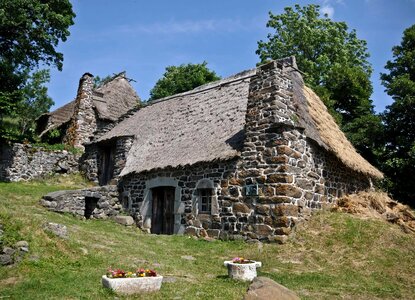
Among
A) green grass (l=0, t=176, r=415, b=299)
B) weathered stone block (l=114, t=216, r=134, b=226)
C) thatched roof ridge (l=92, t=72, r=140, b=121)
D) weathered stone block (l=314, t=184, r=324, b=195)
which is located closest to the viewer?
green grass (l=0, t=176, r=415, b=299)

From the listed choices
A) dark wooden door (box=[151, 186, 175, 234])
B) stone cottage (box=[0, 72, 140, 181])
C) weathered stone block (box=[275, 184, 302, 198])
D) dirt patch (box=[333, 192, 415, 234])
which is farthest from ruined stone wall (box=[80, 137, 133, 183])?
dirt patch (box=[333, 192, 415, 234])

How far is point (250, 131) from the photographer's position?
40.7ft

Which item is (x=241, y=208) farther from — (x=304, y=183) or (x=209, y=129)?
(x=209, y=129)

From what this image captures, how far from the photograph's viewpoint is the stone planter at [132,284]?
6.29 meters

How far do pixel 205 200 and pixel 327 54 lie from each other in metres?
Answer: 22.1

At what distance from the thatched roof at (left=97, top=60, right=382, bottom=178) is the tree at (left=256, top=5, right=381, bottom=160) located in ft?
27.9

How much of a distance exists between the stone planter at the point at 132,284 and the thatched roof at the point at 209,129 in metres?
6.45

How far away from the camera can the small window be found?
43.2 ft

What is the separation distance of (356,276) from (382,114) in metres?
15.6

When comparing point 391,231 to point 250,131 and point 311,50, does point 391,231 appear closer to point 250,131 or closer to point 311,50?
point 250,131

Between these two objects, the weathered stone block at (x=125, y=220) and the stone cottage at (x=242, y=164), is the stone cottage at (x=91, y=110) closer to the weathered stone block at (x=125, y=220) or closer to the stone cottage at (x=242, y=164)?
the stone cottage at (x=242, y=164)

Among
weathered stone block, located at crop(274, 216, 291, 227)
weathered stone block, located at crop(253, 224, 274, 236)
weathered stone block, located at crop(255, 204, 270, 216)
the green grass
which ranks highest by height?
weathered stone block, located at crop(255, 204, 270, 216)

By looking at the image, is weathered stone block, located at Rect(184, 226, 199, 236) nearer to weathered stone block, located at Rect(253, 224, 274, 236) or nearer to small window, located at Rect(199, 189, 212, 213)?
small window, located at Rect(199, 189, 212, 213)

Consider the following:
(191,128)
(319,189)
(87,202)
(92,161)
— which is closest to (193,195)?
(191,128)
